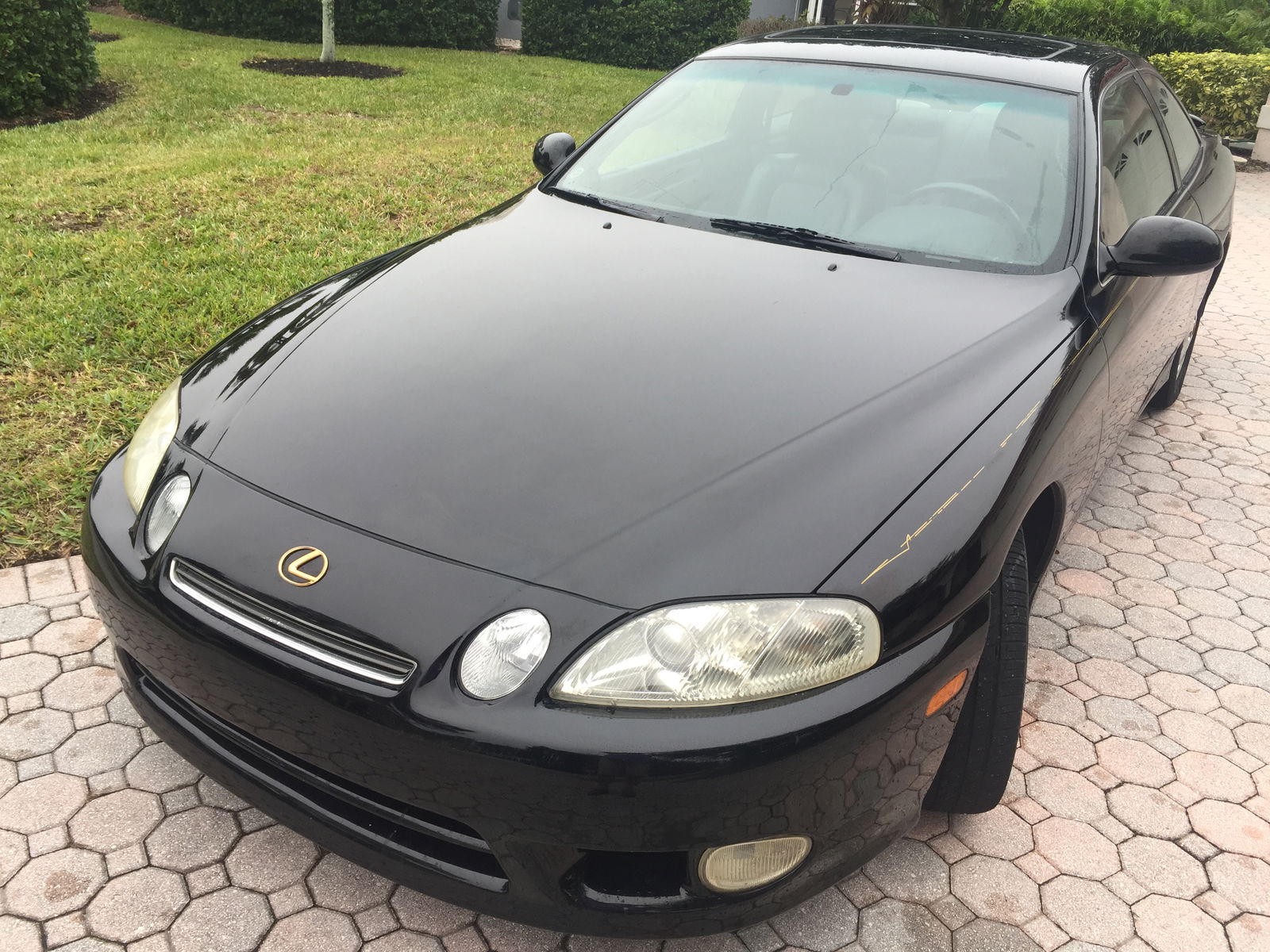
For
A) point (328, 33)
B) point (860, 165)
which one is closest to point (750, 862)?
point (860, 165)

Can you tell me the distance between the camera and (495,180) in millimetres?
7250

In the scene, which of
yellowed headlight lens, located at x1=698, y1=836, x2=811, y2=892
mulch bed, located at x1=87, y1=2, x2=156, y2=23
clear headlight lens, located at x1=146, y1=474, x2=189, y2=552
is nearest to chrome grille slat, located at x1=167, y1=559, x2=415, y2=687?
clear headlight lens, located at x1=146, y1=474, x2=189, y2=552

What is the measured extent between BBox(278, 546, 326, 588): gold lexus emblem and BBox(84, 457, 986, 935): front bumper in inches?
1.1

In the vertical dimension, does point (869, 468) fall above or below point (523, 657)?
above

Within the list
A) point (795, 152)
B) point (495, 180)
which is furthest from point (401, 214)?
point (795, 152)

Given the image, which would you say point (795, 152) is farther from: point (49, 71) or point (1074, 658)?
point (49, 71)

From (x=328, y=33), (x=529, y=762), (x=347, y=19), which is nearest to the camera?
(x=529, y=762)

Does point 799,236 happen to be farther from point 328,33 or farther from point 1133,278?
point 328,33

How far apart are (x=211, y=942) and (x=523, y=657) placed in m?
0.95

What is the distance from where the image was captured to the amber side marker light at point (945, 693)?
1750 millimetres

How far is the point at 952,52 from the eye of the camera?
3.14m

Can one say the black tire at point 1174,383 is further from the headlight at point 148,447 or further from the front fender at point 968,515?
the headlight at point 148,447

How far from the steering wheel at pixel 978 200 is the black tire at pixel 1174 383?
205 centimetres

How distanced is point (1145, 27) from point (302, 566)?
49.3 feet
